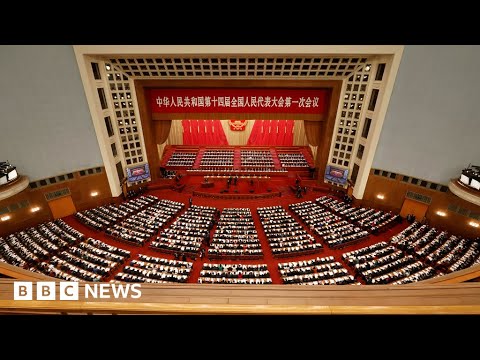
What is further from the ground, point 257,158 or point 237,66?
point 237,66

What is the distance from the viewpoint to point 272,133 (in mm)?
35062

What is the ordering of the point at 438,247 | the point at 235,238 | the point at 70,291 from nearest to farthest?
1. the point at 70,291
2. the point at 438,247
3. the point at 235,238

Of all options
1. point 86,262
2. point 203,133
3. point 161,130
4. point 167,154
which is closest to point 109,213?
point 86,262

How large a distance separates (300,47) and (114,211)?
18.1m

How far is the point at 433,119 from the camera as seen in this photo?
56.6ft

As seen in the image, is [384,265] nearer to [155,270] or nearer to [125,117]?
[155,270]

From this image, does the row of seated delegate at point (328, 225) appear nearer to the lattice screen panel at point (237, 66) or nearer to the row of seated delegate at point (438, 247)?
the row of seated delegate at point (438, 247)

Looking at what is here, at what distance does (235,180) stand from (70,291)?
850 inches

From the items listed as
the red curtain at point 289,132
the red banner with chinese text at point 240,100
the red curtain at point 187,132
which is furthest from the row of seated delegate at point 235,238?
the red curtain at point 187,132

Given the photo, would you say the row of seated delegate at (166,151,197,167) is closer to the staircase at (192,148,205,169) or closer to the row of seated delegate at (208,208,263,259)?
the staircase at (192,148,205,169)

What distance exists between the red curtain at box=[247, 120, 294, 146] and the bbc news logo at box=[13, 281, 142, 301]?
3162cm

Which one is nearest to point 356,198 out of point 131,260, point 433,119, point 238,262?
point 433,119

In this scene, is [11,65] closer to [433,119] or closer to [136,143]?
[136,143]

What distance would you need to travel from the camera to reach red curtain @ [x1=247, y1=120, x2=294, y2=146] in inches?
1359
